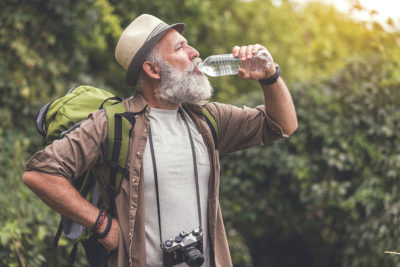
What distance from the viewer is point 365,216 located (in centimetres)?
450

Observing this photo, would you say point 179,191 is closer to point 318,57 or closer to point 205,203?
point 205,203

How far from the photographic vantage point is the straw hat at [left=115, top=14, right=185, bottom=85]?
7.80 feet

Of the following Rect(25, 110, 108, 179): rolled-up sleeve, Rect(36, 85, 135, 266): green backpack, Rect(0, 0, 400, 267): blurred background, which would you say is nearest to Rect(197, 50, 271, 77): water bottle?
Rect(36, 85, 135, 266): green backpack

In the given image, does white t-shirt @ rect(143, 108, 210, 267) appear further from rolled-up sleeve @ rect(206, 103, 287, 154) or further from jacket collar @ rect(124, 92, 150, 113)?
rolled-up sleeve @ rect(206, 103, 287, 154)

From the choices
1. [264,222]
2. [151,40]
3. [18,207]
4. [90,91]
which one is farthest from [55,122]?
[264,222]

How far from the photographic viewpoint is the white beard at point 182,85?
91.9 inches

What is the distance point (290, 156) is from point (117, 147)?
3411mm

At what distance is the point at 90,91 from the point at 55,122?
0.29m

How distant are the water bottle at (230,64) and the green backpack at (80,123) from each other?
1.51ft

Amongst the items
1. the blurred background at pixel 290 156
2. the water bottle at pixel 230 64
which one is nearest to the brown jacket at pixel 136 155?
the water bottle at pixel 230 64

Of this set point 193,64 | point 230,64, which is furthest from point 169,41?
point 230,64

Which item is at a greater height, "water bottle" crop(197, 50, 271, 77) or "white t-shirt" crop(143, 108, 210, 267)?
"water bottle" crop(197, 50, 271, 77)

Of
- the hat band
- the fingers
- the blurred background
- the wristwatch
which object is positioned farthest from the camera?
the blurred background

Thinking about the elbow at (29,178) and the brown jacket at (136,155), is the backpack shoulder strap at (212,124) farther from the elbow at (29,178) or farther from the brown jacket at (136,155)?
the elbow at (29,178)
